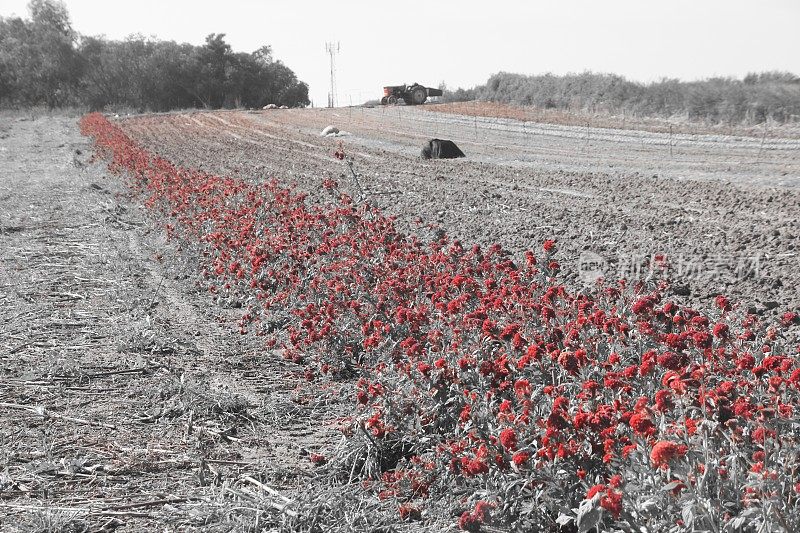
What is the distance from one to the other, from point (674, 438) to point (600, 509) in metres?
0.44

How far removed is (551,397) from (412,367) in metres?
1.05

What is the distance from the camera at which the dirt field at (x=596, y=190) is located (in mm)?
7863

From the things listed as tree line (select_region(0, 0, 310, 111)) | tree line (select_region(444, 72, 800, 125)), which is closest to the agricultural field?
tree line (select_region(444, 72, 800, 125))

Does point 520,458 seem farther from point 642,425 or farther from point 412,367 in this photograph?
point 412,367

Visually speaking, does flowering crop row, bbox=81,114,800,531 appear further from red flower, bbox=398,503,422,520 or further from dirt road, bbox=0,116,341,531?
dirt road, bbox=0,116,341,531

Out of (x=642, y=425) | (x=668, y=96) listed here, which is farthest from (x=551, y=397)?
(x=668, y=96)

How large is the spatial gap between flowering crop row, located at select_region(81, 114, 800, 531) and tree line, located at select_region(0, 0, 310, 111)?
221 ft

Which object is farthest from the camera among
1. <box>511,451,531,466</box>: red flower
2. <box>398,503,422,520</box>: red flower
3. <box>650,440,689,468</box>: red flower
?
<box>398,503,422,520</box>: red flower

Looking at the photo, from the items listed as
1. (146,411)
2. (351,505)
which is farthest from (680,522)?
(146,411)

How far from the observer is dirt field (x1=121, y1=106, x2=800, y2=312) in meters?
7.86

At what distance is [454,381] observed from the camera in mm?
4152

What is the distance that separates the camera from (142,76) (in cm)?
7294

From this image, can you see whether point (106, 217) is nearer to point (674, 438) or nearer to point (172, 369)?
point (172, 369)

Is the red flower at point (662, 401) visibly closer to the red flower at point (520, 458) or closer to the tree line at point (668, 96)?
the red flower at point (520, 458)
